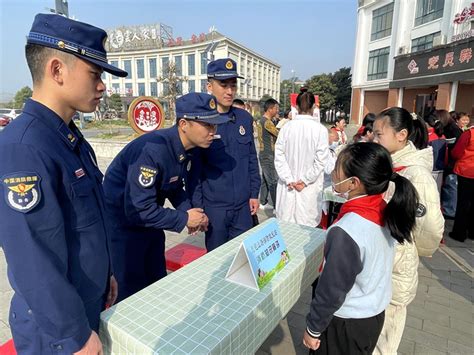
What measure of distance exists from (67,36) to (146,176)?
83 cm

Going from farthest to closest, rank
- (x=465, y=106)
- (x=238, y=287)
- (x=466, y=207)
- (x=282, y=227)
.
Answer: (x=465, y=106), (x=466, y=207), (x=282, y=227), (x=238, y=287)

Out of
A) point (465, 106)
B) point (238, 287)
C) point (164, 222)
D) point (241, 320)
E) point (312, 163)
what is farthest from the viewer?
point (465, 106)

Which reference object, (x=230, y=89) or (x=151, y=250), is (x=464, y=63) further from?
(x=151, y=250)

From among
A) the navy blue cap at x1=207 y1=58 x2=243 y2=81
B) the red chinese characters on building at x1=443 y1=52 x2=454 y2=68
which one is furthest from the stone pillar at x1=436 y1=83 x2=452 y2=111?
the navy blue cap at x1=207 y1=58 x2=243 y2=81

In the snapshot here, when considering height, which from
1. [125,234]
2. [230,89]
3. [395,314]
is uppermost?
[230,89]

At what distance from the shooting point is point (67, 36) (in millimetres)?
999

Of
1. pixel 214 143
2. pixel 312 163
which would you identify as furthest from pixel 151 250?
pixel 312 163

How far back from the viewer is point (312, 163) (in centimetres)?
319

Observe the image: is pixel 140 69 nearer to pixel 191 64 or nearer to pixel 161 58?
pixel 161 58

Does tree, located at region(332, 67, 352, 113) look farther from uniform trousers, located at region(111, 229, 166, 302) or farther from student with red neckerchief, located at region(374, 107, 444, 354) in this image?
uniform trousers, located at region(111, 229, 166, 302)

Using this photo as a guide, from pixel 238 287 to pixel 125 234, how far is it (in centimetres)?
91

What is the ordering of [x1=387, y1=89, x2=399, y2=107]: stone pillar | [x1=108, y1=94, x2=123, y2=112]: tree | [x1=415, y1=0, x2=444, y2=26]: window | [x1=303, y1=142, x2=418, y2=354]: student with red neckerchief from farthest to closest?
1. [x1=108, y1=94, x2=123, y2=112]: tree
2. [x1=387, y1=89, x2=399, y2=107]: stone pillar
3. [x1=415, y1=0, x2=444, y2=26]: window
4. [x1=303, y1=142, x2=418, y2=354]: student with red neckerchief

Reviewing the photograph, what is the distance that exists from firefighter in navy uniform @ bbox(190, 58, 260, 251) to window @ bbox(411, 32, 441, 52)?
2106 cm

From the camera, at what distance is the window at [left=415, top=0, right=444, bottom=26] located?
1781cm
